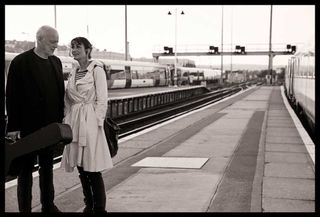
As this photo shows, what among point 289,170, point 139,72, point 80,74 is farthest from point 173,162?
point 139,72

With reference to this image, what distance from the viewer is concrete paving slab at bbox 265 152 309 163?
8.16m

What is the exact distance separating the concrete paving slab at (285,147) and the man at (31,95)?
6.22 m

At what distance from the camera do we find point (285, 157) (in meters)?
8.55

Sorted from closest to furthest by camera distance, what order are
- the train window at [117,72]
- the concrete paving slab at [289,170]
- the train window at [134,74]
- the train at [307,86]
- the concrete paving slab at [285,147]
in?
1. the concrete paving slab at [289,170]
2. the concrete paving slab at [285,147]
3. the train at [307,86]
4. the train window at [117,72]
5. the train window at [134,74]

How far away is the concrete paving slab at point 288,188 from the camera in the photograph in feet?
18.6

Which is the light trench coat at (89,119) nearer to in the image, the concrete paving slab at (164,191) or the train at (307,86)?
the concrete paving slab at (164,191)

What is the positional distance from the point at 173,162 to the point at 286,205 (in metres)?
3.05

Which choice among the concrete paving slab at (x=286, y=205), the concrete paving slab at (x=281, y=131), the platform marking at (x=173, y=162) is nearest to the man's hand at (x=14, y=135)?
the concrete paving slab at (x=286, y=205)

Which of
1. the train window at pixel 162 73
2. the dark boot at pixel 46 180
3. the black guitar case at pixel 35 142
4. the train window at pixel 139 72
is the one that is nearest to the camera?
the black guitar case at pixel 35 142

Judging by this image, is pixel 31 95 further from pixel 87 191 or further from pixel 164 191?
pixel 164 191

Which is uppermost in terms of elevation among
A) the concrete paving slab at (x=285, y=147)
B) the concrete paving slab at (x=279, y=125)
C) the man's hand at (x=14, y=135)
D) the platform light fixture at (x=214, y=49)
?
the platform light fixture at (x=214, y=49)

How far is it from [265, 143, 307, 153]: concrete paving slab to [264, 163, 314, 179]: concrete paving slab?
161 cm

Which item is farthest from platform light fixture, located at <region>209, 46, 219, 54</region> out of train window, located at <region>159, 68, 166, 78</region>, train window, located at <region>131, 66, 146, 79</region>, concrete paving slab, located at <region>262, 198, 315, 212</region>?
concrete paving slab, located at <region>262, 198, 315, 212</region>
